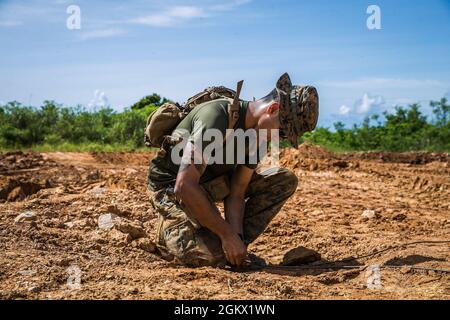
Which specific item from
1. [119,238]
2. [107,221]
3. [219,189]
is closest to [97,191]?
[107,221]

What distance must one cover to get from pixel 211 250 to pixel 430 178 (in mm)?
5691

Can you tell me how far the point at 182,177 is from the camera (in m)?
3.75

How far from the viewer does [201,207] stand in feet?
12.5

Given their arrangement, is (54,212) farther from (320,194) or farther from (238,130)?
(320,194)

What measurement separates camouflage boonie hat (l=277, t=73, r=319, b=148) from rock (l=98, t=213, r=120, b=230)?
147 centimetres

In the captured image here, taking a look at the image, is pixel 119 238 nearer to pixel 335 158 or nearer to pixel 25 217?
pixel 25 217

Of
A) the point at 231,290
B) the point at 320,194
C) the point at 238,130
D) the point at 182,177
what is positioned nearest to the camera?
the point at 231,290

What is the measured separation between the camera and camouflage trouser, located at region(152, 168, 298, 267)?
4082mm

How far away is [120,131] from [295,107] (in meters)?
9.42

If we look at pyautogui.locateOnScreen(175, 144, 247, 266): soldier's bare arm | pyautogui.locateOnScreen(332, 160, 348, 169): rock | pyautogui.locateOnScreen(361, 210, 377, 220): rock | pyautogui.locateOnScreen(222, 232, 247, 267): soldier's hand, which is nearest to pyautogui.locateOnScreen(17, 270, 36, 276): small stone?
pyautogui.locateOnScreen(175, 144, 247, 266): soldier's bare arm

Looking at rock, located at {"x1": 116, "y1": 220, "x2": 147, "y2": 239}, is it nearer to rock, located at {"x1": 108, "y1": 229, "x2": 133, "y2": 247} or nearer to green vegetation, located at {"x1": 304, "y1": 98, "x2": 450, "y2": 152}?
rock, located at {"x1": 108, "y1": 229, "x2": 133, "y2": 247}

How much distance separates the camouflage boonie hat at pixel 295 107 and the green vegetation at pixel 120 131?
8113mm

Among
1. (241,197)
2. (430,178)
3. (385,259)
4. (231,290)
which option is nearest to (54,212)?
(241,197)

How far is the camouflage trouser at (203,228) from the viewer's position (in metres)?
4.08
